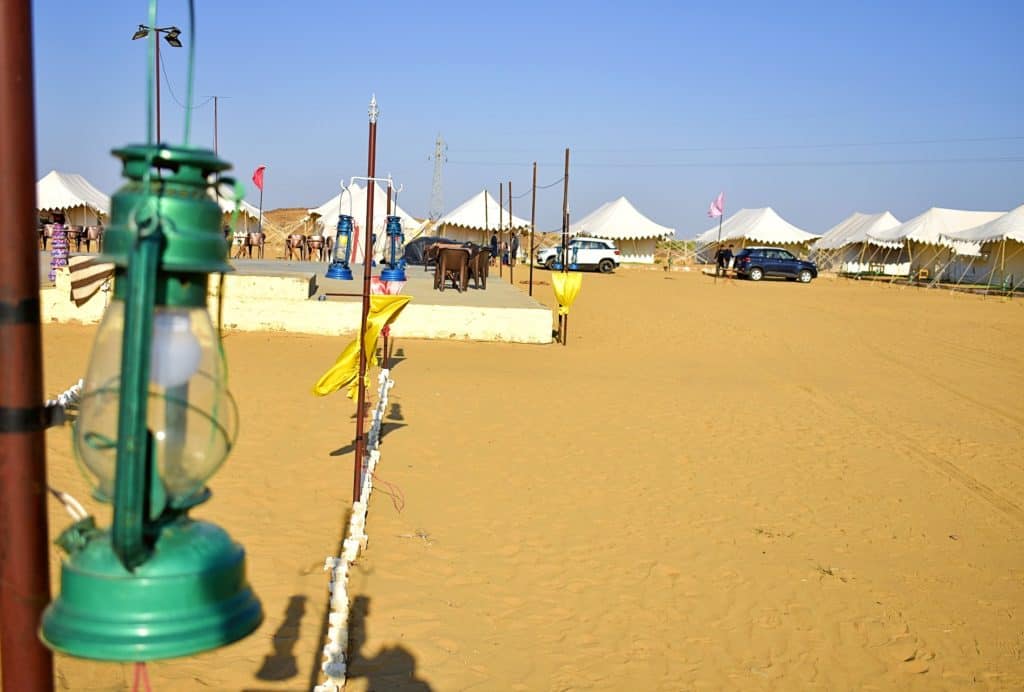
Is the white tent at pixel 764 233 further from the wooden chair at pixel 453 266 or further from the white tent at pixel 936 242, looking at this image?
the wooden chair at pixel 453 266

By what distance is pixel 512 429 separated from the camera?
8727 mm

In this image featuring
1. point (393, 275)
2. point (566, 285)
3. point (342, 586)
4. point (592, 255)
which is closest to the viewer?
point (342, 586)

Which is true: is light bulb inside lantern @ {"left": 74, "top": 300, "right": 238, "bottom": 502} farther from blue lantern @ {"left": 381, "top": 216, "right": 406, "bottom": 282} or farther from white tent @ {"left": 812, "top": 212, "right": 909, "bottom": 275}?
white tent @ {"left": 812, "top": 212, "right": 909, "bottom": 275}

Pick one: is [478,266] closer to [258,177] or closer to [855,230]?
[258,177]

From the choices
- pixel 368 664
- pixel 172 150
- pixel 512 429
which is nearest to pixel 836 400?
pixel 512 429

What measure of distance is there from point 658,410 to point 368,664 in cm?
629

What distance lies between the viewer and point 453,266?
56.8 feet

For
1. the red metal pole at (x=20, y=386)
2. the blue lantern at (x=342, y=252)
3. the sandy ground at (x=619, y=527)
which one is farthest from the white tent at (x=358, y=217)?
the red metal pole at (x=20, y=386)

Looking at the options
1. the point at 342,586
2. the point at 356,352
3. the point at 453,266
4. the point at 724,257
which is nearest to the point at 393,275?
the point at 453,266

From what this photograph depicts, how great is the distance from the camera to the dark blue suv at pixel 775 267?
35625 millimetres

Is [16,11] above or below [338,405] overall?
above

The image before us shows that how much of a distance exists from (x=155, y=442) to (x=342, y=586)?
304 centimetres

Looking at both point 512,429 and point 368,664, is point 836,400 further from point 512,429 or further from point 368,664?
point 368,664

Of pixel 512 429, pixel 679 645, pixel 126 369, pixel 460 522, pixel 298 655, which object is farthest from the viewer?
pixel 512 429
